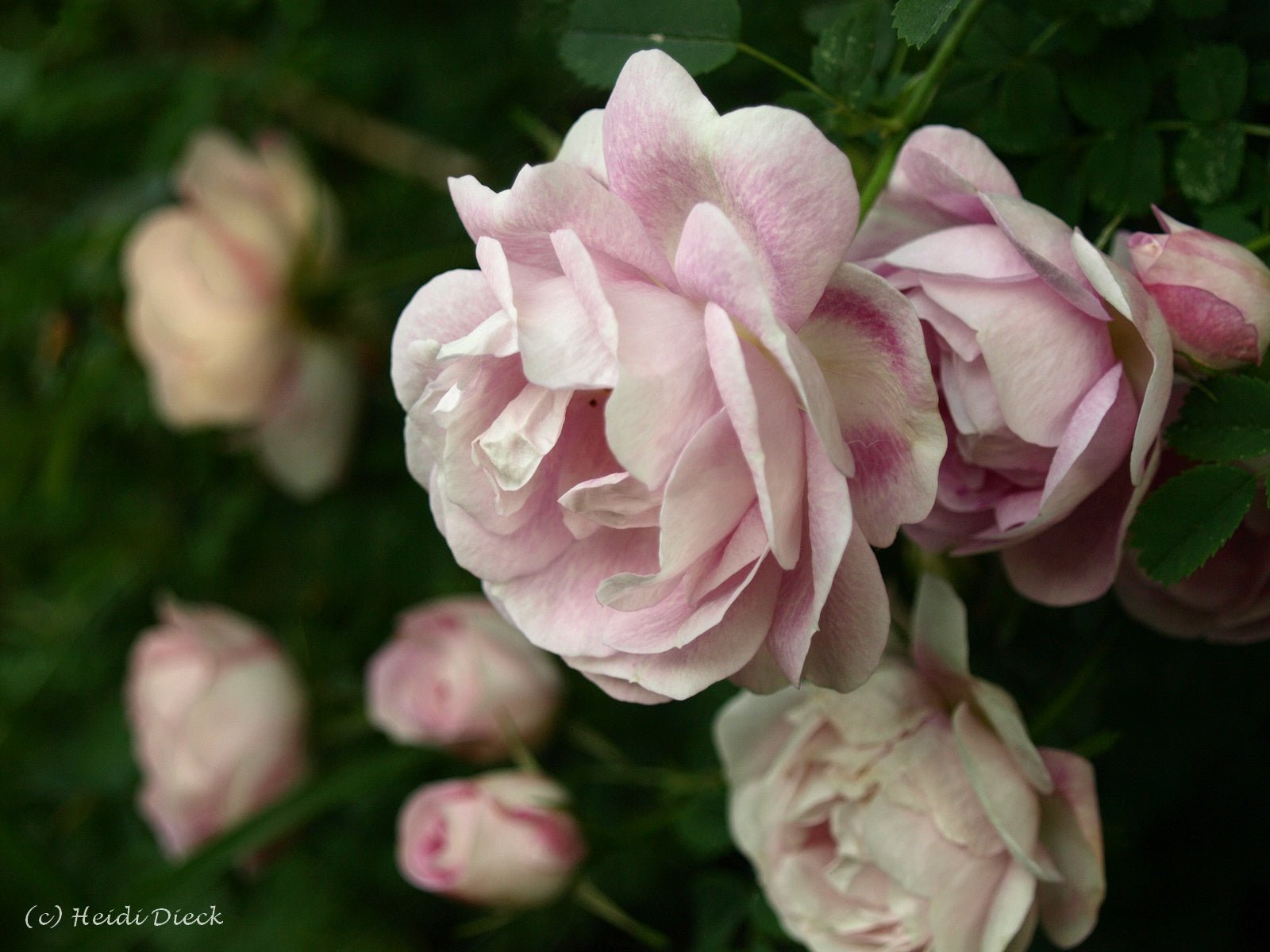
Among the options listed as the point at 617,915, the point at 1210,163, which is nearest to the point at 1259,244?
the point at 1210,163

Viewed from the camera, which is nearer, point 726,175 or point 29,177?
point 726,175

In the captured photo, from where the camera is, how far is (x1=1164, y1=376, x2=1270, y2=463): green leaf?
1.03 ft

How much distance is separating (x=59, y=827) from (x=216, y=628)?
0.30m

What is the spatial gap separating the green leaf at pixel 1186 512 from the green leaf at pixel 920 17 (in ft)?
0.50

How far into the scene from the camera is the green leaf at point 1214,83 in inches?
14.8

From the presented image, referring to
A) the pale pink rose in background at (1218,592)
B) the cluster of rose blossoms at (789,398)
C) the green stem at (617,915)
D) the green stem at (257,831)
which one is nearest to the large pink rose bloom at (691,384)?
the cluster of rose blossoms at (789,398)

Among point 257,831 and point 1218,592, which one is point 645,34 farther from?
point 257,831

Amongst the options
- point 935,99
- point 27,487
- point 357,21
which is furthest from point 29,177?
point 935,99

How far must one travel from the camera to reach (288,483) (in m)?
0.80

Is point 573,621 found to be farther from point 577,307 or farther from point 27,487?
point 27,487

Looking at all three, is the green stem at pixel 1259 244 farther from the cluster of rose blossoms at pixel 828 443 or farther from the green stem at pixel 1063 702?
the green stem at pixel 1063 702

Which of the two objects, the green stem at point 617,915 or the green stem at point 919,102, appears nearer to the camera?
the green stem at point 919,102

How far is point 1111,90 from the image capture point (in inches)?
15.7

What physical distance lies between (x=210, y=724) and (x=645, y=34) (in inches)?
20.8
